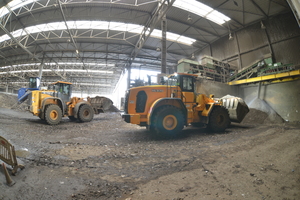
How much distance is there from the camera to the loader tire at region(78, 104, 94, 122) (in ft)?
27.7

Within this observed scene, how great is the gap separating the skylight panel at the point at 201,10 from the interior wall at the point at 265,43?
264 cm

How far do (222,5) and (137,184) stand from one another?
13.4 metres

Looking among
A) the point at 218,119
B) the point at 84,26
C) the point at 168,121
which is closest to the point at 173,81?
the point at 168,121

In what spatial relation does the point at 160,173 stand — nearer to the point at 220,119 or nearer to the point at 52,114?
the point at 220,119

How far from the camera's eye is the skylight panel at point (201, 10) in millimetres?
10555

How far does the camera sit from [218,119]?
5625mm

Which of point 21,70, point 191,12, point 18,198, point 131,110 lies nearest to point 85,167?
point 18,198

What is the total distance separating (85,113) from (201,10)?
12096 mm

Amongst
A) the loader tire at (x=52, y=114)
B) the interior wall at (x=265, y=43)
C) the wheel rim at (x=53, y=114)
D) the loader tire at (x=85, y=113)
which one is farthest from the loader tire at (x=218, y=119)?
the interior wall at (x=265, y=43)

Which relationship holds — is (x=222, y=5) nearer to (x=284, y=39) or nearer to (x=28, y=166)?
(x=284, y=39)

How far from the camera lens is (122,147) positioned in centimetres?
400

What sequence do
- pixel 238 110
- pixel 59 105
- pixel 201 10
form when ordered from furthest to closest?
1. pixel 201 10
2. pixel 59 105
3. pixel 238 110

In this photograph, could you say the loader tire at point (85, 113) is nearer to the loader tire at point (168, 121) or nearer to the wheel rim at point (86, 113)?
the wheel rim at point (86, 113)

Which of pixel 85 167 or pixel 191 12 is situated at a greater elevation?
pixel 191 12
